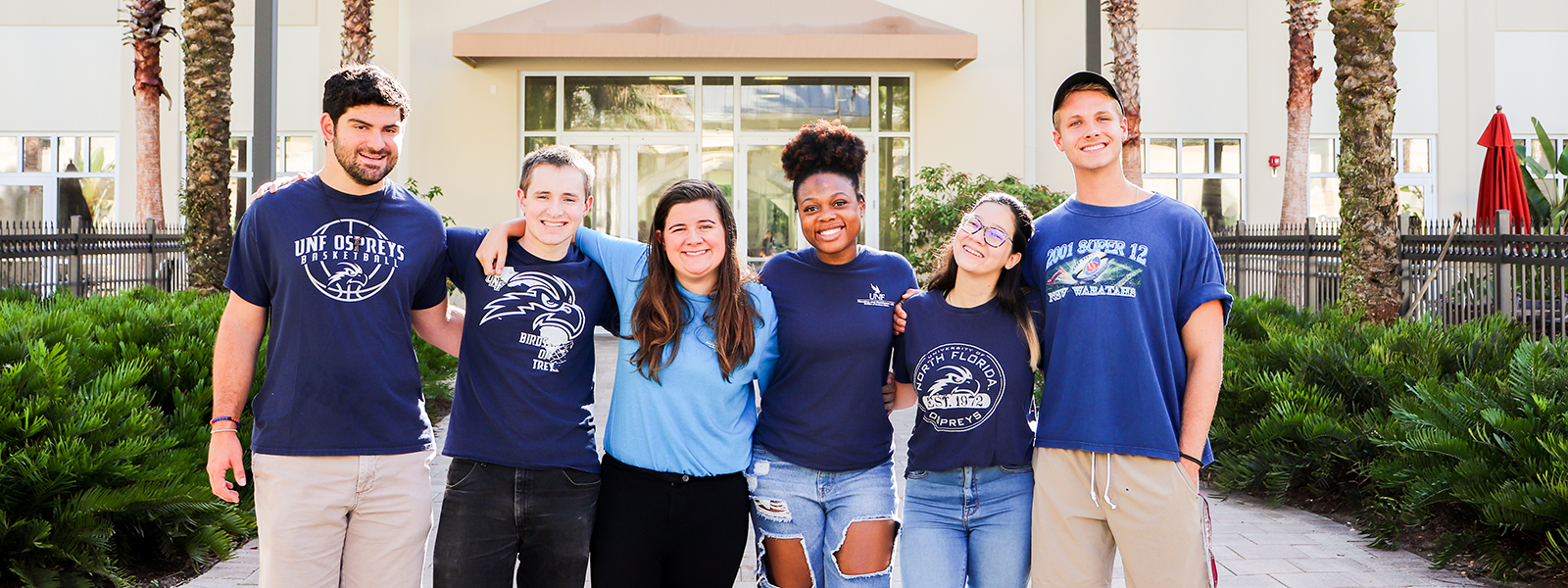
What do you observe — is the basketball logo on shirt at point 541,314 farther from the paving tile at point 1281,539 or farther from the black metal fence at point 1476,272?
the black metal fence at point 1476,272

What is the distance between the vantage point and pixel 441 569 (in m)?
2.97

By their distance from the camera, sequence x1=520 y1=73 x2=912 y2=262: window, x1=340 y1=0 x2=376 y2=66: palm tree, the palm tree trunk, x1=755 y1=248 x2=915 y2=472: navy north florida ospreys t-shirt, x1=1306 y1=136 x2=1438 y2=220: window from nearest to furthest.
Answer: x1=755 y1=248 x2=915 y2=472: navy north florida ospreys t-shirt, x1=340 y1=0 x2=376 y2=66: palm tree, the palm tree trunk, x1=520 y1=73 x2=912 y2=262: window, x1=1306 y1=136 x2=1438 y2=220: window

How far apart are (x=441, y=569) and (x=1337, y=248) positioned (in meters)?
9.59

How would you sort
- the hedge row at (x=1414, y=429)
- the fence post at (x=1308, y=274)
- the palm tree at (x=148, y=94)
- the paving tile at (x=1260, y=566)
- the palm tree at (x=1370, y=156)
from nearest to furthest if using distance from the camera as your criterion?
the hedge row at (x=1414, y=429) → the paving tile at (x=1260, y=566) → the palm tree at (x=1370, y=156) → the fence post at (x=1308, y=274) → the palm tree at (x=148, y=94)

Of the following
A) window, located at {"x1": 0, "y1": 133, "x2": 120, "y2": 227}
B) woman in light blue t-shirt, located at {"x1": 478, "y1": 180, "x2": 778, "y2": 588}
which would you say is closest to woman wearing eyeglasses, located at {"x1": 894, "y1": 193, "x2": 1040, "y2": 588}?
woman in light blue t-shirt, located at {"x1": 478, "y1": 180, "x2": 778, "y2": 588}

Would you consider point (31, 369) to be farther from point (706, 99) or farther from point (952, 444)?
point (706, 99)

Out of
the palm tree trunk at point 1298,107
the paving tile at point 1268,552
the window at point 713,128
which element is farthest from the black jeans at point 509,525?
the palm tree trunk at point 1298,107

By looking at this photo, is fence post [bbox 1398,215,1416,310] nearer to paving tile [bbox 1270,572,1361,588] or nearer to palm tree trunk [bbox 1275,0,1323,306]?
paving tile [bbox 1270,572,1361,588]

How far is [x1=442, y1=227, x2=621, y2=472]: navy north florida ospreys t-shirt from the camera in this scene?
9.75 feet

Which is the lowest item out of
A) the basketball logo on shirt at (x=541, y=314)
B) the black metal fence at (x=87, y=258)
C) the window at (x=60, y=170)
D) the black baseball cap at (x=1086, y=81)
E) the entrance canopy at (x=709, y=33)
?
the basketball logo on shirt at (x=541, y=314)

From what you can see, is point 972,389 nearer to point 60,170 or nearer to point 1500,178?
point 1500,178

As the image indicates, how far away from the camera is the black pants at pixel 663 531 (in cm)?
301

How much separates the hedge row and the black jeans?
3753mm

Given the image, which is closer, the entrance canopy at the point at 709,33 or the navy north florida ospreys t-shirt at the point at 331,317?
the navy north florida ospreys t-shirt at the point at 331,317
